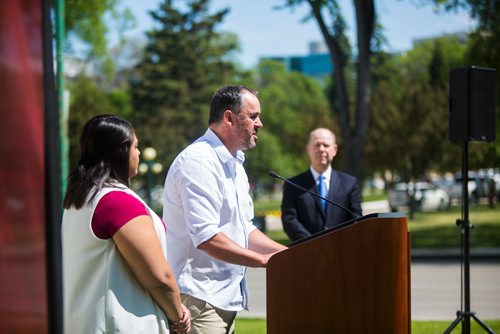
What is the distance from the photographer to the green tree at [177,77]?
61312 mm

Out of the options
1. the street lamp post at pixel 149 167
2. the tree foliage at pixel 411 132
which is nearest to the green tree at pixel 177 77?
the street lamp post at pixel 149 167

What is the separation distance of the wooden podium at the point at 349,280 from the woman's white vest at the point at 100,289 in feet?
1.92

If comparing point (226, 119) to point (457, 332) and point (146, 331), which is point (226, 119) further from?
point (457, 332)

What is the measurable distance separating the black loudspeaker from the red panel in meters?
7.33

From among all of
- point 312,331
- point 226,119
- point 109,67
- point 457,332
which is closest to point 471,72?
point 457,332

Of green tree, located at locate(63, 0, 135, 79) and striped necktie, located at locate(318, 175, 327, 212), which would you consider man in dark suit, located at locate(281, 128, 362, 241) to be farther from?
green tree, located at locate(63, 0, 135, 79)

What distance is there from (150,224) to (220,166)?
2.47ft

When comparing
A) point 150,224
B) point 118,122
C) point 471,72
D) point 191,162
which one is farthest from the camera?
point 471,72

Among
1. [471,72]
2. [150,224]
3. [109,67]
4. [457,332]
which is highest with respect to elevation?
[109,67]

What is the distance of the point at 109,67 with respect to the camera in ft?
160

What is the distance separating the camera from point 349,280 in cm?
310

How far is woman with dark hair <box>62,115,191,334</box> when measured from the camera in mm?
2855

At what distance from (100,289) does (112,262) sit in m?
0.11

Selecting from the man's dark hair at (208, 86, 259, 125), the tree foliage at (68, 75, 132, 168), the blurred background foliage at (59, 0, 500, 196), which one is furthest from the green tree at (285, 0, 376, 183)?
the tree foliage at (68, 75, 132, 168)
